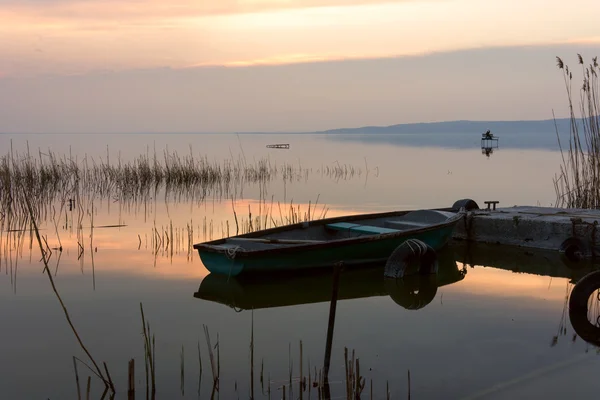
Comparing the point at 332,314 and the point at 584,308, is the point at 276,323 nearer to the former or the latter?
the point at 332,314

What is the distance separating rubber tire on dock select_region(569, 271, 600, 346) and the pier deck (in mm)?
3381

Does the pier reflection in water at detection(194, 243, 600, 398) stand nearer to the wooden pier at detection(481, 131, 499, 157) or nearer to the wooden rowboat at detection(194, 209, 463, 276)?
the wooden rowboat at detection(194, 209, 463, 276)

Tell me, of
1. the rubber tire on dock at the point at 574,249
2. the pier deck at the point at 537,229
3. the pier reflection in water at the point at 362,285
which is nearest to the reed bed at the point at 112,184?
the pier reflection in water at the point at 362,285

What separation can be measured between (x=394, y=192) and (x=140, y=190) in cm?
731

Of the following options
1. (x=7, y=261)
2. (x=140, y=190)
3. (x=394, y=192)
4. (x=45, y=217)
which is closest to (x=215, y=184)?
(x=140, y=190)

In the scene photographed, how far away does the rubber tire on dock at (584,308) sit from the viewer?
605cm

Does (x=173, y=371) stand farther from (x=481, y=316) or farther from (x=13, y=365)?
(x=481, y=316)

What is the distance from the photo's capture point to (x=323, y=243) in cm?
821

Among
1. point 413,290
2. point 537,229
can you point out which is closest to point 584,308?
point 413,290

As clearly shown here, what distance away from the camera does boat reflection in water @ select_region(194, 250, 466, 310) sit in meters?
7.66

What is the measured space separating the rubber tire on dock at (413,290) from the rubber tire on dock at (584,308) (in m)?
1.66

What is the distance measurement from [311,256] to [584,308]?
3.12 metres

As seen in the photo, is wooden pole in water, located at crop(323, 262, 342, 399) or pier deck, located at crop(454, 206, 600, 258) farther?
pier deck, located at crop(454, 206, 600, 258)

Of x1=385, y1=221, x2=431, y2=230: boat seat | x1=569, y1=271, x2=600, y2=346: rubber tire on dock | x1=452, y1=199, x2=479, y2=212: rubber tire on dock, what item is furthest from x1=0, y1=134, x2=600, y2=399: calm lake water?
x1=452, y1=199, x2=479, y2=212: rubber tire on dock
